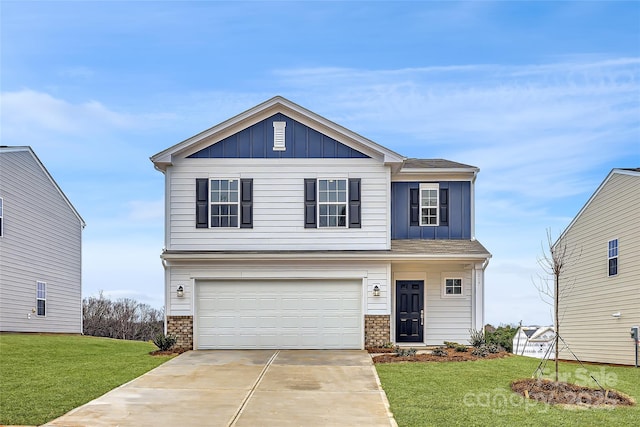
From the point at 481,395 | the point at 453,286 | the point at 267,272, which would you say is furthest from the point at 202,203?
the point at 481,395

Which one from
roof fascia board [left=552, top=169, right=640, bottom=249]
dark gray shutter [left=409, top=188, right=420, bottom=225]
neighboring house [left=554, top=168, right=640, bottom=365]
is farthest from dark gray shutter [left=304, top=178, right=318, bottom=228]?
neighboring house [left=554, top=168, right=640, bottom=365]

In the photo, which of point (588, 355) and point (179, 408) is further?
point (588, 355)

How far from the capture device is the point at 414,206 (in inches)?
869

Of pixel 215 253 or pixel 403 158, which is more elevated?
pixel 403 158

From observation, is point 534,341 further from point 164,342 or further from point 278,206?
point 164,342

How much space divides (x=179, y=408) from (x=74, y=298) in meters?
20.5

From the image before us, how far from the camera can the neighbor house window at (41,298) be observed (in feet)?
88.5

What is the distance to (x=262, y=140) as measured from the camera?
67.3 feet

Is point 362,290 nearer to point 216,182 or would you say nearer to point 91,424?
point 216,182

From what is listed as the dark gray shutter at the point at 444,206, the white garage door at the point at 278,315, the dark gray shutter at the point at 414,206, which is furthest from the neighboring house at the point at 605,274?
the white garage door at the point at 278,315

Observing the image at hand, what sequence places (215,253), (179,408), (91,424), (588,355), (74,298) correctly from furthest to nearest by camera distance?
(74,298), (588,355), (215,253), (179,408), (91,424)

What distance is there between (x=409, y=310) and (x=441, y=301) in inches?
40.6

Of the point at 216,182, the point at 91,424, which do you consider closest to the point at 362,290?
the point at 216,182

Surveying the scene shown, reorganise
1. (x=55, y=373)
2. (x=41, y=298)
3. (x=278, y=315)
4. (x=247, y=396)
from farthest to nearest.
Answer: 1. (x=41, y=298)
2. (x=278, y=315)
3. (x=55, y=373)
4. (x=247, y=396)
